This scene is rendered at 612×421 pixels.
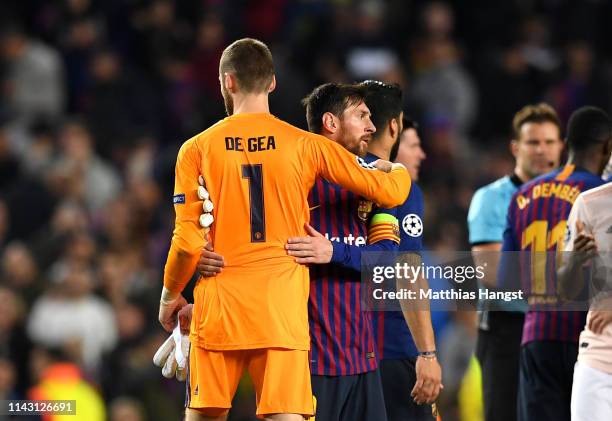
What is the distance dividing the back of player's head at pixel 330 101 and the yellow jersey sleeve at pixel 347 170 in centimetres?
40

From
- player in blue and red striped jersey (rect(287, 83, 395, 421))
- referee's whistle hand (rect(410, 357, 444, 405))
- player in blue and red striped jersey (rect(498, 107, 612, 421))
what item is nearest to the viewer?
player in blue and red striped jersey (rect(287, 83, 395, 421))

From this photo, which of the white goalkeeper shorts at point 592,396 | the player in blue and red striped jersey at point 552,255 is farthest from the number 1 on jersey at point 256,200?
the player in blue and red striped jersey at point 552,255

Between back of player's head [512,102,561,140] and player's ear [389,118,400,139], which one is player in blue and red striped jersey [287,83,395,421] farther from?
back of player's head [512,102,561,140]

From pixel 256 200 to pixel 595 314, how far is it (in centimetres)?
170

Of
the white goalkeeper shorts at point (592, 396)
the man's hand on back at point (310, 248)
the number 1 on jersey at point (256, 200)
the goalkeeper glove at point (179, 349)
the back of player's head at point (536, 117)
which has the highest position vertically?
the back of player's head at point (536, 117)

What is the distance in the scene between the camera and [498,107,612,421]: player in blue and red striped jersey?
662 cm

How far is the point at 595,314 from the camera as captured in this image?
19.2 feet

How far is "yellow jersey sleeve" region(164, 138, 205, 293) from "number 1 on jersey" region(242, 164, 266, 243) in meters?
0.23

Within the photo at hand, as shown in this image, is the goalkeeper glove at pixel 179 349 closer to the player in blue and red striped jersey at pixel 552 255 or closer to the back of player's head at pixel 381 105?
the back of player's head at pixel 381 105

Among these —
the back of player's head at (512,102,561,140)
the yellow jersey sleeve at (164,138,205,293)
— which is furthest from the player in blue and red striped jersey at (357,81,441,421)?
the back of player's head at (512,102,561,140)

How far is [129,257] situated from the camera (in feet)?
38.5

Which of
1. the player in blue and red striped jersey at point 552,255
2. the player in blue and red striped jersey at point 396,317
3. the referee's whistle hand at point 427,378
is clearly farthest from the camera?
the player in blue and red striped jersey at point 552,255

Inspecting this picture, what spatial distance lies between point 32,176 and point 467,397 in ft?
16.1

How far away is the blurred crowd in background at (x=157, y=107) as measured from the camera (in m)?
11.0
